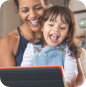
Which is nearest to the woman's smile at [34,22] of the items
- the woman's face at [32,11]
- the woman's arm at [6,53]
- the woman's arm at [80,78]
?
the woman's face at [32,11]

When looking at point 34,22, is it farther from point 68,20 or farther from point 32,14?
point 68,20

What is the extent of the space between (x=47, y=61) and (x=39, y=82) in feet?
0.64

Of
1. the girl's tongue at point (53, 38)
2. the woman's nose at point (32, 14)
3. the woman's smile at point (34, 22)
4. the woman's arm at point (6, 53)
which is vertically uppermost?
the woman's nose at point (32, 14)

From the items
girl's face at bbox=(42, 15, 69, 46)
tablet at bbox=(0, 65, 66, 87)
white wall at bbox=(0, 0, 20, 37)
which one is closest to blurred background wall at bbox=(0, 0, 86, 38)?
white wall at bbox=(0, 0, 20, 37)

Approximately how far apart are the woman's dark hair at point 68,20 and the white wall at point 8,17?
0.47 feet

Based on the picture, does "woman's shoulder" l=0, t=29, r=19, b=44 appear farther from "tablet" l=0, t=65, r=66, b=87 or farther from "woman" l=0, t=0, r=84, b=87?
"tablet" l=0, t=65, r=66, b=87

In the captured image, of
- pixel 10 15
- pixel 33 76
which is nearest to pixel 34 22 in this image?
pixel 10 15

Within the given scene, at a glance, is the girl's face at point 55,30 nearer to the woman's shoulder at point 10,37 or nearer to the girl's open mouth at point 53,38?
the girl's open mouth at point 53,38

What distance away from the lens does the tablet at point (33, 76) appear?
1.23 feet

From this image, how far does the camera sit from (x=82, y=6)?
0.63m

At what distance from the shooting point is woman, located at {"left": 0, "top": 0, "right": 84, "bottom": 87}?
0.61 meters

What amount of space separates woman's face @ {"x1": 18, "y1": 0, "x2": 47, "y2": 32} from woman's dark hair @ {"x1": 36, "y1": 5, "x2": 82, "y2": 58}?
3 cm

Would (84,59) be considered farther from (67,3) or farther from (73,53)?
(67,3)

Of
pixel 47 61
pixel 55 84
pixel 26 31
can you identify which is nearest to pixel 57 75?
pixel 55 84
